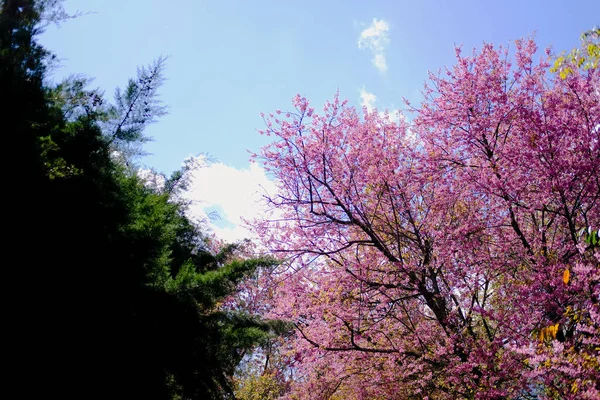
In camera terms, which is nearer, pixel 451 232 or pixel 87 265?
pixel 87 265

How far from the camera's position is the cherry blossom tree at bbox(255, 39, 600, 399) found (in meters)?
3.98

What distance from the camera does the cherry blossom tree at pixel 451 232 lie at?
3980 millimetres

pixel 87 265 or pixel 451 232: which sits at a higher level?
pixel 451 232

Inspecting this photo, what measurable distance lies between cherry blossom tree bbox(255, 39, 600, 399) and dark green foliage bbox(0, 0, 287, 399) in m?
1.44

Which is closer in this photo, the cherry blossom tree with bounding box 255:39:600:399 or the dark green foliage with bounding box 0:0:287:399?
the dark green foliage with bounding box 0:0:287:399

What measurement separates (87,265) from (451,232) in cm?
394

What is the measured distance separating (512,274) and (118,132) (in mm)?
5063

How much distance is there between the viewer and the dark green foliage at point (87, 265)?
292 centimetres

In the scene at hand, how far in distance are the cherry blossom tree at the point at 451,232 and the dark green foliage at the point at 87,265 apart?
56.7 inches

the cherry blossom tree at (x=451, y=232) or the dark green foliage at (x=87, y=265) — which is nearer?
the dark green foliage at (x=87, y=265)

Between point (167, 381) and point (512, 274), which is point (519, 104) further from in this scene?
point (167, 381)

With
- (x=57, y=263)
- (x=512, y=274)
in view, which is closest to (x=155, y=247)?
(x=57, y=263)

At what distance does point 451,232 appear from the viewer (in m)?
4.55

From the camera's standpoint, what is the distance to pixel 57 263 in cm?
316
